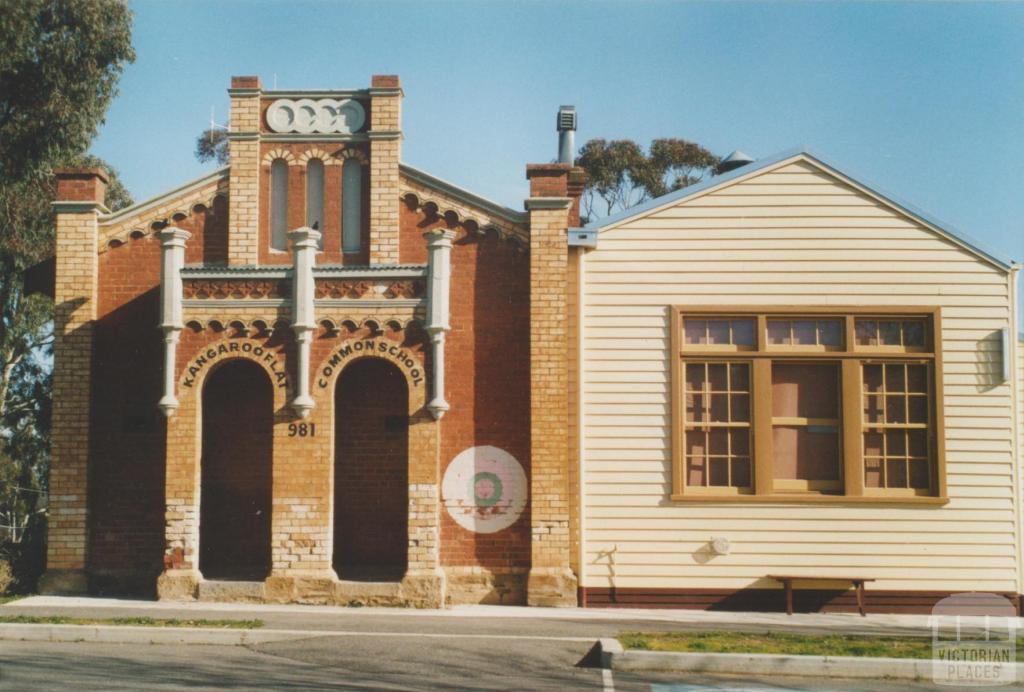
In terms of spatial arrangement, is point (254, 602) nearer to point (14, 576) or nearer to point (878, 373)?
point (14, 576)

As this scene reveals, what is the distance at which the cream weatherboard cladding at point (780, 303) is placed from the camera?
635 inches

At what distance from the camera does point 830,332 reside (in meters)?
16.6

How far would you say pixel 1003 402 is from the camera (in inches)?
642

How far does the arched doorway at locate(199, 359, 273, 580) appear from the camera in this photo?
17.5 metres

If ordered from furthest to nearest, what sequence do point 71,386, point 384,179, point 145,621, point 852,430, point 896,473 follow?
point 384,179 < point 71,386 < point 896,473 < point 852,430 < point 145,621

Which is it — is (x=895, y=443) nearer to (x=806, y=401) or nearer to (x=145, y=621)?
(x=806, y=401)

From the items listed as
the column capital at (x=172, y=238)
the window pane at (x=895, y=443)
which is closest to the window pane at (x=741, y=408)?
the window pane at (x=895, y=443)

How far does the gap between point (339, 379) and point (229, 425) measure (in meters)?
1.79

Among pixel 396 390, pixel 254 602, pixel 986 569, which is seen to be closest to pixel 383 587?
pixel 254 602

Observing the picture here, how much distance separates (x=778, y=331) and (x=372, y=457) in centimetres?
615

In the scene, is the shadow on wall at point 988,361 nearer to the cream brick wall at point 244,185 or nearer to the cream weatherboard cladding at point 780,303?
the cream weatherboard cladding at point 780,303

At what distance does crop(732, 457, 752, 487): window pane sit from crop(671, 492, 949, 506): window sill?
0.24 meters

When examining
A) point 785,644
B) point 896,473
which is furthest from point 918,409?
point 785,644

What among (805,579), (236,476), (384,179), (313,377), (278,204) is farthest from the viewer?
(236,476)
